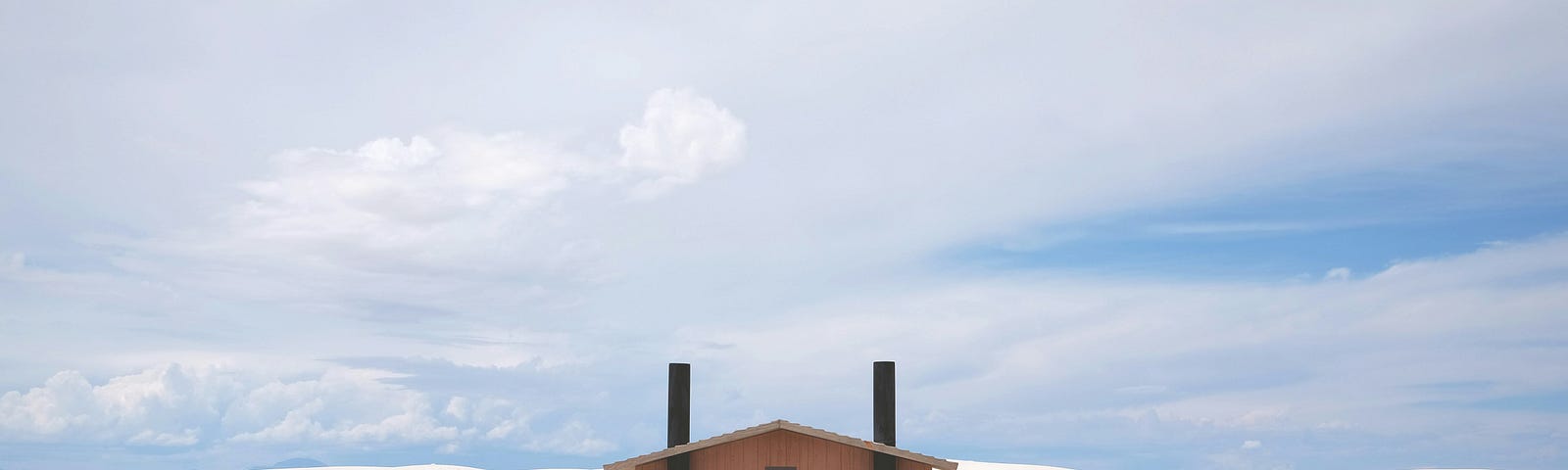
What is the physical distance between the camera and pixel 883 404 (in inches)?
894

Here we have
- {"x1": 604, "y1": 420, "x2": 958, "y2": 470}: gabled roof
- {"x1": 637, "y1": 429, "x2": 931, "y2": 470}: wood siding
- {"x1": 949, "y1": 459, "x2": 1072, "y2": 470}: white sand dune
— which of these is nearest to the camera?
{"x1": 604, "y1": 420, "x2": 958, "y2": 470}: gabled roof

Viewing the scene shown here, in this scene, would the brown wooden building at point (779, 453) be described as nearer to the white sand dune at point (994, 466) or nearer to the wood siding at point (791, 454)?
the wood siding at point (791, 454)

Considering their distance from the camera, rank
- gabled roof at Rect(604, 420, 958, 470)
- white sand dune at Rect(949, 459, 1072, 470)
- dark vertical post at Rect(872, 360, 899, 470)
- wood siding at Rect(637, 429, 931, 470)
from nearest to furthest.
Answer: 1. gabled roof at Rect(604, 420, 958, 470)
2. wood siding at Rect(637, 429, 931, 470)
3. dark vertical post at Rect(872, 360, 899, 470)
4. white sand dune at Rect(949, 459, 1072, 470)

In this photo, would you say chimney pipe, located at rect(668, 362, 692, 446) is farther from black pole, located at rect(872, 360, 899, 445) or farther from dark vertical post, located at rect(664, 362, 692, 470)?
black pole, located at rect(872, 360, 899, 445)

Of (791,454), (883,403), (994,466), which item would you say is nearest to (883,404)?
(883,403)

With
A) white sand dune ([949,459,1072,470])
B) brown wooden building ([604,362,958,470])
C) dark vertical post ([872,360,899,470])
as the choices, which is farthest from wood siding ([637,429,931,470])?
white sand dune ([949,459,1072,470])

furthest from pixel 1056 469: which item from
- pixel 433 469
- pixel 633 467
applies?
pixel 633 467

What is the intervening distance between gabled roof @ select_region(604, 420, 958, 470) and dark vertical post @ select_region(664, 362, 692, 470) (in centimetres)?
277

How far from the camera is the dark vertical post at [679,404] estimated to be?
2291 cm

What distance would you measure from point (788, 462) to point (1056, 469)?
41193 millimetres

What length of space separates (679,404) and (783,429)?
135 inches

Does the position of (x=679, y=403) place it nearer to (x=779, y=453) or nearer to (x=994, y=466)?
(x=779, y=453)

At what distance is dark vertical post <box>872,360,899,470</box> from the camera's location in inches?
883

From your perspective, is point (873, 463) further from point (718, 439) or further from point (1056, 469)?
point (1056, 469)
